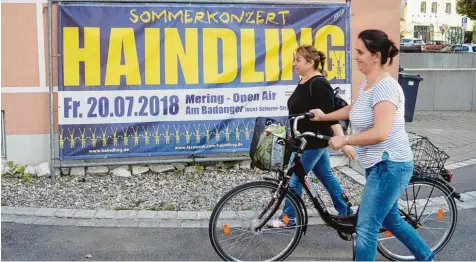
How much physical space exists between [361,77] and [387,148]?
4.27 m

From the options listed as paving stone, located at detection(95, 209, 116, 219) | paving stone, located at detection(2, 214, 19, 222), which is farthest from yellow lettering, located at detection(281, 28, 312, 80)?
paving stone, located at detection(2, 214, 19, 222)

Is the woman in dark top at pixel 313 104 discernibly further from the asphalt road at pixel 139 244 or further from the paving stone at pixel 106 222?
the paving stone at pixel 106 222

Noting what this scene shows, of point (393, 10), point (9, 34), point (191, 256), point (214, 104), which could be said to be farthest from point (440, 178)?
point (9, 34)

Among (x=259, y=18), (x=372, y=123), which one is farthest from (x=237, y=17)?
(x=372, y=123)

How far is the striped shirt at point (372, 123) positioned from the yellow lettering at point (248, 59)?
356cm

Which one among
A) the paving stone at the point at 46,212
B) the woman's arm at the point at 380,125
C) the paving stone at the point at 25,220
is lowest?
the paving stone at the point at 25,220

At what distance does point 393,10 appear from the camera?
7520 mm

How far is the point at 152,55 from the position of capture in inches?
268

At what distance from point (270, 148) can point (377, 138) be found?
0.98m

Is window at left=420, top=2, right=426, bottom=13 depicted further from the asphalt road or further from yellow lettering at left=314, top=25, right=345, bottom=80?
the asphalt road

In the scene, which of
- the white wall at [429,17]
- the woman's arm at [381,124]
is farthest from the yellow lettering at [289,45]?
the white wall at [429,17]

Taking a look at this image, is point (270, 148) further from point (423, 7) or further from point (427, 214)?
point (423, 7)

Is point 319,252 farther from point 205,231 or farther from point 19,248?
point 19,248

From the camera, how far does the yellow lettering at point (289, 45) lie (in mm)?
7090
